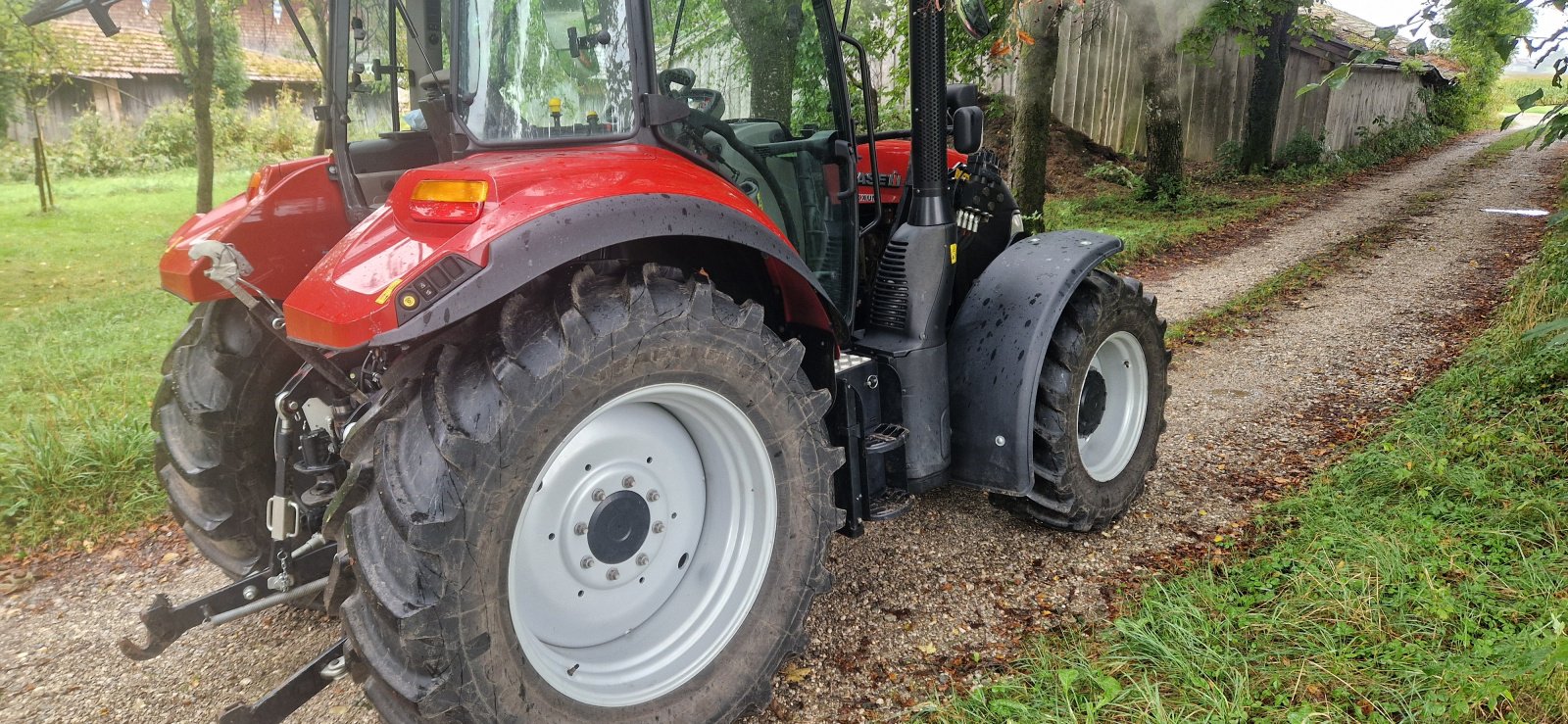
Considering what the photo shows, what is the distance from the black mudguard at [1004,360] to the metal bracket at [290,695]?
1.97 m

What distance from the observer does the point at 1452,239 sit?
9.93 m

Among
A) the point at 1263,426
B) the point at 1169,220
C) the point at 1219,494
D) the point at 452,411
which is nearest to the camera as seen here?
the point at 452,411

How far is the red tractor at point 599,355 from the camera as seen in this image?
191cm

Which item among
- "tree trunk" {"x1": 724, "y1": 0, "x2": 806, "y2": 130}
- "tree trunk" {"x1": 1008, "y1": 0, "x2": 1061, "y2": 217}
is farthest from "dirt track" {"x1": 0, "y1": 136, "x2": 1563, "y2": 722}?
"tree trunk" {"x1": 1008, "y1": 0, "x2": 1061, "y2": 217}

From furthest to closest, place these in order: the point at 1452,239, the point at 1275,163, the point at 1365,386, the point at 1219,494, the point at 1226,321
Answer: the point at 1275,163 < the point at 1452,239 < the point at 1226,321 < the point at 1365,386 < the point at 1219,494

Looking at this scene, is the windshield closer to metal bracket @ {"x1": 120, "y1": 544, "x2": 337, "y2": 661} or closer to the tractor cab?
the tractor cab

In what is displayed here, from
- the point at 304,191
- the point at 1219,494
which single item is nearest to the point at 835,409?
the point at 304,191

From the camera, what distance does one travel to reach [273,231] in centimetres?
277

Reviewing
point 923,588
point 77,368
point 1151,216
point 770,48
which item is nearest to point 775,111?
point 770,48

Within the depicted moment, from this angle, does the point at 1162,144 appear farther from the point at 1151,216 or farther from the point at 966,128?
the point at 966,128

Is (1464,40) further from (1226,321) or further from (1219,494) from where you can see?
(1219,494)

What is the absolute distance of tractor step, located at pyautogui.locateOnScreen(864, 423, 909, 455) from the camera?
294 centimetres

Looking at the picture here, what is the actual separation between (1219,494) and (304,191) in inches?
143

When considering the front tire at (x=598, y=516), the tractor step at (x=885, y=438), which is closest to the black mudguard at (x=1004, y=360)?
the tractor step at (x=885, y=438)
